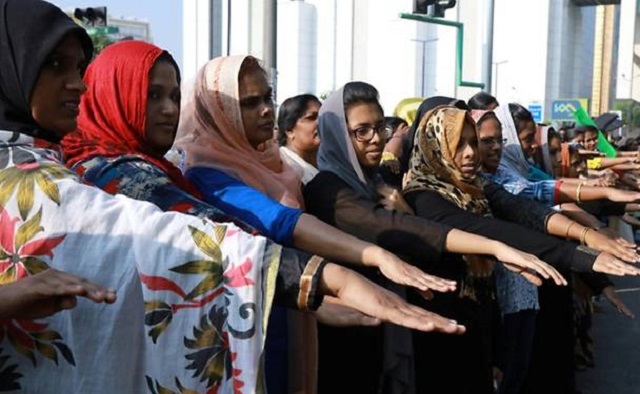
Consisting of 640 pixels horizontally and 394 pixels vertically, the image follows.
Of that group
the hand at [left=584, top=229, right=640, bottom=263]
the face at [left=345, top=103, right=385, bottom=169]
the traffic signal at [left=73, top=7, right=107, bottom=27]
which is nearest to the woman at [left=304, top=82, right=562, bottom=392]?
the face at [left=345, top=103, right=385, bottom=169]

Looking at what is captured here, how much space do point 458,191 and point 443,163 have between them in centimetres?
13

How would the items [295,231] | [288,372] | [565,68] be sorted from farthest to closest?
1. [565,68]
2. [288,372]
3. [295,231]

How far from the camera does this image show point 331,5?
37844mm

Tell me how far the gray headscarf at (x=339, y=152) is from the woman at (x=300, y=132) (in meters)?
0.44

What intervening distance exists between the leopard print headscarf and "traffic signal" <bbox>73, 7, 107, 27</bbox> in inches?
337

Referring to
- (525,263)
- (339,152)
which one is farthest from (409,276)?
(339,152)

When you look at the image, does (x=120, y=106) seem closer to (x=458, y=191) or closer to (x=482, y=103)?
(x=458, y=191)

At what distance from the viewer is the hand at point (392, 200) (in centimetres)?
288

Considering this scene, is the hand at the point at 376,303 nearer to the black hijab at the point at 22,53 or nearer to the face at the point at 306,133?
the black hijab at the point at 22,53

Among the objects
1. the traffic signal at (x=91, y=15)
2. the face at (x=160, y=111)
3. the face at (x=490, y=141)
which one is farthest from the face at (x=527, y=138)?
the traffic signal at (x=91, y=15)

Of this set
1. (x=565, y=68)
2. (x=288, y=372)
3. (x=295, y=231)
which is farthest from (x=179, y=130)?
(x=565, y=68)

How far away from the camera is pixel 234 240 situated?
1492 mm

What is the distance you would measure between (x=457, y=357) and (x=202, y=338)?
1663mm

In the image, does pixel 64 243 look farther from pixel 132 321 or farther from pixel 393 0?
pixel 393 0
